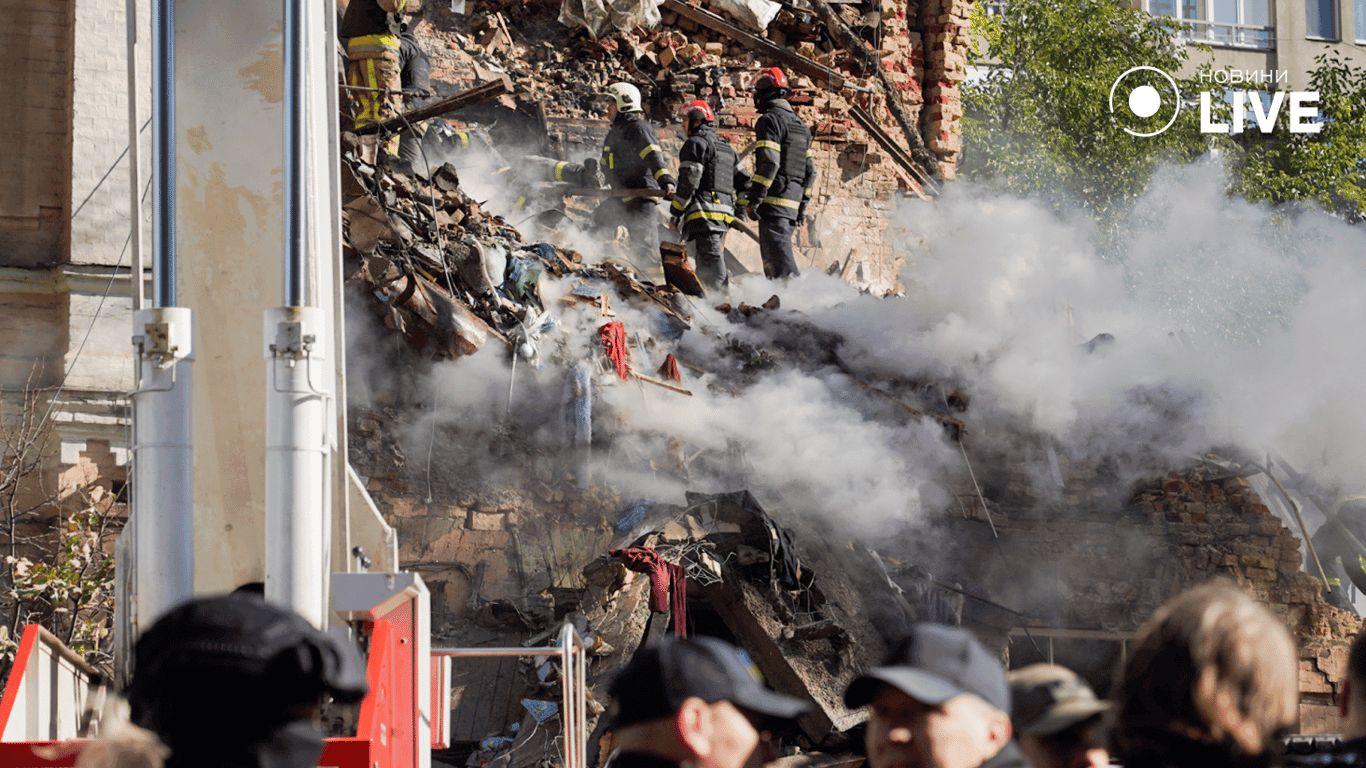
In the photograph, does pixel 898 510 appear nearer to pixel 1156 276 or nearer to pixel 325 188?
pixel 325 188

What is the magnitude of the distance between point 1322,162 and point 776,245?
1658 cm

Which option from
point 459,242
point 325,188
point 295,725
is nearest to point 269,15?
point 325,188

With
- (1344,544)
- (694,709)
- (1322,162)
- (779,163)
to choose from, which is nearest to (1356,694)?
(694,709)

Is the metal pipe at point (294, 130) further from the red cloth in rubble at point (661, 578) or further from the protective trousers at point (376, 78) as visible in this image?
the protective trousers at point (376, 78)

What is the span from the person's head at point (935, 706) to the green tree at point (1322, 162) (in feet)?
80.3

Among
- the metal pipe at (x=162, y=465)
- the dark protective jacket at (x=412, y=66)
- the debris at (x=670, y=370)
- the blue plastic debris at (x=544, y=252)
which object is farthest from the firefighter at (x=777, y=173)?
the metal pipe at (x=162, y=465)

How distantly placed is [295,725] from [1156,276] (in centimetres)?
2210

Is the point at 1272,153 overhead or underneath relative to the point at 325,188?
overhead

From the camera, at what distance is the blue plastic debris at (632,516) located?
29.7 feet

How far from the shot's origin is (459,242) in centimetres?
990

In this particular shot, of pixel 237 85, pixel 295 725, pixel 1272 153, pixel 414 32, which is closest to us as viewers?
pixel 295 725

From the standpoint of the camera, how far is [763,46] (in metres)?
14.2

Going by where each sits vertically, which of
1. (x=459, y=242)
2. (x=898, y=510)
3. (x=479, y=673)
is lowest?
(x=479, y=673)

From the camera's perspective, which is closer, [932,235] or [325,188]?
[325,188]
